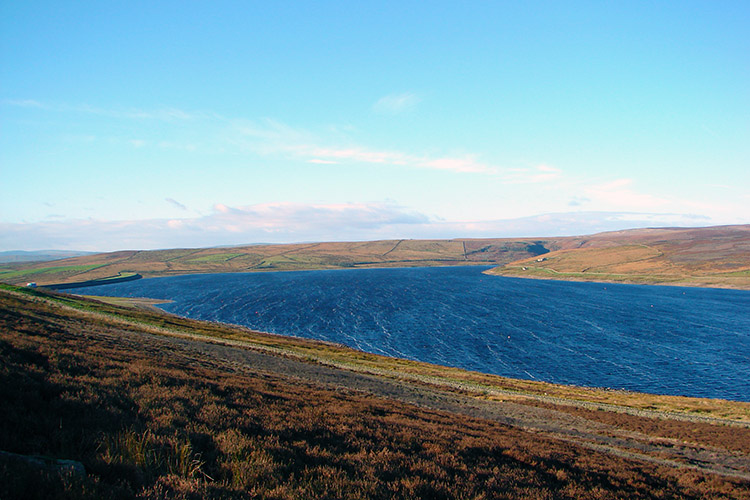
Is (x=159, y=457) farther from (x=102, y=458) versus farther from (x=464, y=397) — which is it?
(x=464, y=397)

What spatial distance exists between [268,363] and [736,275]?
20129cm

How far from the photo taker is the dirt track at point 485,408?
68.1 ft

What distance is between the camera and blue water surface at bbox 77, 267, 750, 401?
177 feet

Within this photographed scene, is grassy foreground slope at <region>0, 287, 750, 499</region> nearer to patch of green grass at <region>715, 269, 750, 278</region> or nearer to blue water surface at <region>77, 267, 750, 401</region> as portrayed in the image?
blue water surface at <region>77, 267, 750, 401</region>

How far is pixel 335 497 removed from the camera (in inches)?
299

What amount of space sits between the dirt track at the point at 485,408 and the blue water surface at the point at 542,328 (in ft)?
77.6

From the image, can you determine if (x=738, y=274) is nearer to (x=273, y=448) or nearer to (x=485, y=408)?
(x=485, y=408)

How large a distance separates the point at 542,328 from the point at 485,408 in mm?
58164

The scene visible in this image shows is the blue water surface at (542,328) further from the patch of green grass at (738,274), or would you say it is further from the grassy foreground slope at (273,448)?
the grassy foreground slope at (273,448)

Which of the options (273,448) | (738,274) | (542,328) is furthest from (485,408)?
(738,274)

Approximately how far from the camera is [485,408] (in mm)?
30188

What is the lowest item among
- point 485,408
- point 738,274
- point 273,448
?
point 738,274

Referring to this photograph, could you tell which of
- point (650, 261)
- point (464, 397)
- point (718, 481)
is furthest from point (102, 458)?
point (650, 261)

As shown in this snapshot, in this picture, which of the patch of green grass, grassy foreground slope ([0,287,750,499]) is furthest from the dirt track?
the patch of green grass
